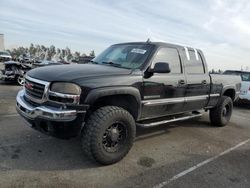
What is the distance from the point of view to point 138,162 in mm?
4410

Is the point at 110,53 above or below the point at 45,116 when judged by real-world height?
above

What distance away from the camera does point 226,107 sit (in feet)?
24.3

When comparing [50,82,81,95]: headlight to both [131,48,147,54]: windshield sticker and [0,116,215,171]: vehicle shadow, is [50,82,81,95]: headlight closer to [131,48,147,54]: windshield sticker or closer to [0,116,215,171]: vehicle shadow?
[0,116,215,171]: vehicle shadow

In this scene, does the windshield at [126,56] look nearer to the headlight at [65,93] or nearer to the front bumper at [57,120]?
the headlight at [65,93]

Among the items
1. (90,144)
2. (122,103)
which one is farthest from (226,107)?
(90,144)

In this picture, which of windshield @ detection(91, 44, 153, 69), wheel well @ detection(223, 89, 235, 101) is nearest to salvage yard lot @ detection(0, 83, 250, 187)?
wheel well @ detection(223, 89, 235, 101)

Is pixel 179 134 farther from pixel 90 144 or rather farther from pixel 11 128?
pixel 11 128

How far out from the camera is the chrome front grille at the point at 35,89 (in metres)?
3.89

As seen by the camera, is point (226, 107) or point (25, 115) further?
point (226, 107)

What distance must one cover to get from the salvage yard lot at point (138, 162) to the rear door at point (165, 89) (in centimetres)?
76

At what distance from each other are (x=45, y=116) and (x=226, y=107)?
5389 millimetres

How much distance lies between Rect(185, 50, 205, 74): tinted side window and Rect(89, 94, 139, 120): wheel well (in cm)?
173

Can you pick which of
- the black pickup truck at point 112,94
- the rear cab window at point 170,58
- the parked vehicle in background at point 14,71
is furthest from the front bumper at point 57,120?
the parked vehicle in background at point 14,71

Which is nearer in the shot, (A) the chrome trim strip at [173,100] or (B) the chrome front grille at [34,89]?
(B) the chrome front grille at [34,89]
